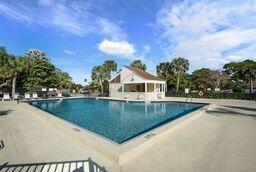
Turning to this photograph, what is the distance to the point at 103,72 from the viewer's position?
40.9m

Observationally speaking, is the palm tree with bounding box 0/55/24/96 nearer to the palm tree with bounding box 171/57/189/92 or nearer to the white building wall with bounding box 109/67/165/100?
the white building wall with bounding box 109/67/165/100

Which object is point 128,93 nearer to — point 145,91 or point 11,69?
point 145,91

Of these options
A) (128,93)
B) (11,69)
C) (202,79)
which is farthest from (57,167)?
(202,79)

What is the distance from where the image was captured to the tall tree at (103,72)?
40.9 metres

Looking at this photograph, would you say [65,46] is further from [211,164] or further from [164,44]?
[211,164]

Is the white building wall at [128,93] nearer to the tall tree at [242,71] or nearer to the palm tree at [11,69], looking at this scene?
the palm tree at [11,69]

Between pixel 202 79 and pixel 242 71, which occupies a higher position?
pixel 242 71

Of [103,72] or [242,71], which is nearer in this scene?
[242,71]

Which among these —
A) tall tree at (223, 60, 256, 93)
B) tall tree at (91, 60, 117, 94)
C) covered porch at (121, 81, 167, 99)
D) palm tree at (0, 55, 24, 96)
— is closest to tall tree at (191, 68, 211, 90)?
tall tree at (223, 60, 256, 93)

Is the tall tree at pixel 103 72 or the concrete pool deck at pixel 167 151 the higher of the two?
the tall tree at pixel 103 72

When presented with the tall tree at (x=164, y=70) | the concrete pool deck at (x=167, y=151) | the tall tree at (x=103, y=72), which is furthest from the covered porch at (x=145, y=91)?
the concrete pool deck at (x=167, y=151)

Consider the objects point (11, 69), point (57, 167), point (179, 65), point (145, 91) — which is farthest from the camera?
point (179, 65)

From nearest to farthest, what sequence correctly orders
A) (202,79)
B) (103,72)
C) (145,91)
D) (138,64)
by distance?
(145,91) → (103,72) → (202,79) → (138,64)

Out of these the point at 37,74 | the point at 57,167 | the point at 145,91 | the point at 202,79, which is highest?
the point at 37,74
